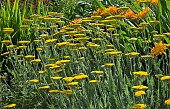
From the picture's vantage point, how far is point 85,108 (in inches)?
132

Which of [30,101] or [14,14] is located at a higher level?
[14,14]

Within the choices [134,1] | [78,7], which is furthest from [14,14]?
[134,1]

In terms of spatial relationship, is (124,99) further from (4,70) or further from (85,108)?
(4,70)

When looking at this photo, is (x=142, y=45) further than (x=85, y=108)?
Yes

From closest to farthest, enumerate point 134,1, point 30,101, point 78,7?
point 30,101
point 134,1
point 78,7

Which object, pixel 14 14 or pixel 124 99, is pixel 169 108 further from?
pixel 14 14

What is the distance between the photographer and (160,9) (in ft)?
15.4

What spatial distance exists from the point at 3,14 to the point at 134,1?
69.1 inches

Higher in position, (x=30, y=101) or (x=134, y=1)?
(x=134, y=1)

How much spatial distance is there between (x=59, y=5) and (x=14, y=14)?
1.06 metres

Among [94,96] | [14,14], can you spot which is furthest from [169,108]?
[14,14]

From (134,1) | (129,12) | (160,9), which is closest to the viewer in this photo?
(129,12)

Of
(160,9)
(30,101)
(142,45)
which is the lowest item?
(30,101)

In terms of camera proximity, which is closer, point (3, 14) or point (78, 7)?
point (3, 14)
